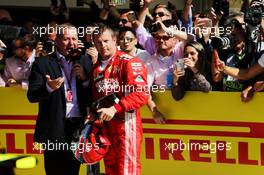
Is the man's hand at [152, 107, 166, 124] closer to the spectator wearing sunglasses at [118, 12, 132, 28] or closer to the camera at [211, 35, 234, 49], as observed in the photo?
the camera at [211, 35, 234, 49]

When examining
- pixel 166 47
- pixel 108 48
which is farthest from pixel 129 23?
pixel 108 48

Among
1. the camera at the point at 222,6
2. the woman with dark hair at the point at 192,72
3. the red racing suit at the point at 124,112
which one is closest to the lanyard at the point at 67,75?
the red racing suit at the point at 124,112

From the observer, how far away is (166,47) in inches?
206

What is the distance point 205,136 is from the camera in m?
5.25

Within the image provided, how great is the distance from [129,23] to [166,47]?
84 centimetres

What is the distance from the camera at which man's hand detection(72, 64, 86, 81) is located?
4.97 meters

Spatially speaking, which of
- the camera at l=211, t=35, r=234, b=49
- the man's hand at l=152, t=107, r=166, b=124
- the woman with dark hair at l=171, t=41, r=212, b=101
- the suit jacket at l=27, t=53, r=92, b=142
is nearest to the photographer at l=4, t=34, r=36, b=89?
the suit jacket at l=27, t=53, r=92, b=142

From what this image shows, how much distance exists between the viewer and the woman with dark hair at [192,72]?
5.04 metres

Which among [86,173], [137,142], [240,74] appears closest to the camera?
[137,142]

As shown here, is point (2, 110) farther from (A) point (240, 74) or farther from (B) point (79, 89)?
(A) point (240, 74)

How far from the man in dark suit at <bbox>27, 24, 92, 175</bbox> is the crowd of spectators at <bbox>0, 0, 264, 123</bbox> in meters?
0.23

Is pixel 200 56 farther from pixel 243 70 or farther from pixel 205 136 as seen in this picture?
pixel 205 136

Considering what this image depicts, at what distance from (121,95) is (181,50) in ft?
2.80

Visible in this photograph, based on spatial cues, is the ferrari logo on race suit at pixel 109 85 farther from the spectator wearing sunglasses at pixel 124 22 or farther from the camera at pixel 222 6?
the camera at pixel 222 6
